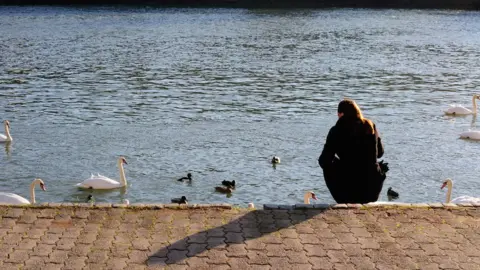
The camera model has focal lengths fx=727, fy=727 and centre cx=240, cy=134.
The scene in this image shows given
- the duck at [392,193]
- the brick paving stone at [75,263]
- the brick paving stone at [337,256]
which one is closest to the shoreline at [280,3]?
the duck at [392,193]

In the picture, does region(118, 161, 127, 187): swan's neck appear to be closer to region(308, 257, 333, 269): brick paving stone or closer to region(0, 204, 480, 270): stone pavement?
region(0, 204, 480, 270): stone pavement

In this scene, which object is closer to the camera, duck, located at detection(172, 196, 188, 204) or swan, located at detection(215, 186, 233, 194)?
duck, located at detection(172, 196, 188, 204)

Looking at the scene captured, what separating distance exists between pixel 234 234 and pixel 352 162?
2.18 metres

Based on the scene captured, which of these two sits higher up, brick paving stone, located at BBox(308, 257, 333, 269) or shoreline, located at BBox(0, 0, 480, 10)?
brick paving stone, located at BBox(308, 257, 333, 269)

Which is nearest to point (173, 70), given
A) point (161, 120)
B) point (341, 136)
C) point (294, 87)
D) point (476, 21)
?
point (294, 87)

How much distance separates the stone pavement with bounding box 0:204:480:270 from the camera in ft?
26.0

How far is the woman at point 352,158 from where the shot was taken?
9.70 metres

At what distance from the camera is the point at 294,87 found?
Result: 28.6 m

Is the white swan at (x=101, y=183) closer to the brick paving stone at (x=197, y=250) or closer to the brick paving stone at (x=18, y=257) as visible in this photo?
the brick paving stone at (x=18, y=257)

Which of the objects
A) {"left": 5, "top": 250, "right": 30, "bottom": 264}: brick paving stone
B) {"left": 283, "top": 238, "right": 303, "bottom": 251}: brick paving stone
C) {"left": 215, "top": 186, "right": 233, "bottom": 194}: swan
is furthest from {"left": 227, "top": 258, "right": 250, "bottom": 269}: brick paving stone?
{"left": 215, "top": 186, "right": 233, "bottom": 194}: swan

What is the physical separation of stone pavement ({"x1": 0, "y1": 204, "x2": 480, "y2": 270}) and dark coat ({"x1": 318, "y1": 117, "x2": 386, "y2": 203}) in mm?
483

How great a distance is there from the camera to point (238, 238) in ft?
28.1

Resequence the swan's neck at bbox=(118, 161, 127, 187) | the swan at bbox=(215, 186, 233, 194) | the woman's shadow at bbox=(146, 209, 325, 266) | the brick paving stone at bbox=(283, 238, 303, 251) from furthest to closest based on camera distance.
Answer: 1. the swan's neck at bbox=(118, 161, 127, 187)
2. the swan at bbox=(215, 186, 233, 194)
3. the brick paving stone at bbox=(283, 238, 303, 251)
4. the woman's shadow at bbox=(146, 209, 325, 266)

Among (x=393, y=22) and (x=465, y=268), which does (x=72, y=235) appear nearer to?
(x=465, y=268)
